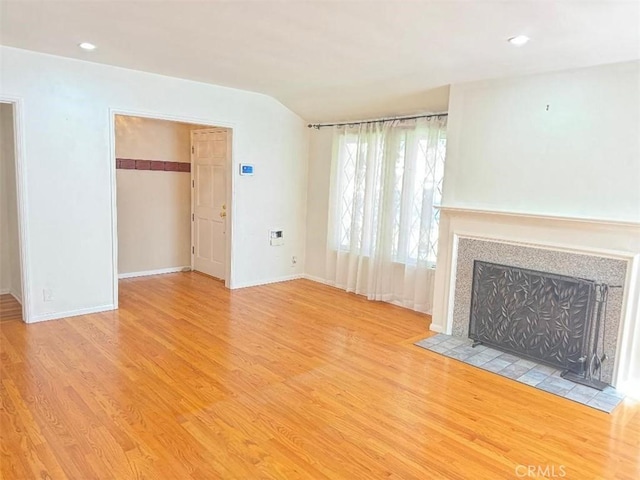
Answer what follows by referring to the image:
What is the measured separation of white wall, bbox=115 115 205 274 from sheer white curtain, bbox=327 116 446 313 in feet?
7.44

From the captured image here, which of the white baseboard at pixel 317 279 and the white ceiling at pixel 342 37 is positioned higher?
the white ceiling at pixel 342 37

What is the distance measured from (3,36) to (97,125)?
1.05 m

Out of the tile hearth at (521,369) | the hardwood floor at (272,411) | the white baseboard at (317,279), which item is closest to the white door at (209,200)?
the white baseboard at (317,279)

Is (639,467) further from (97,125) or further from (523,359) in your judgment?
(97,125)

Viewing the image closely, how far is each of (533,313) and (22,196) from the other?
14.7 feet

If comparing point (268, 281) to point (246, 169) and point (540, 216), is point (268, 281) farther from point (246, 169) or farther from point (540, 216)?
point (540, 216)

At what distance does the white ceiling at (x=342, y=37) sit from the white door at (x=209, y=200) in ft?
5.08

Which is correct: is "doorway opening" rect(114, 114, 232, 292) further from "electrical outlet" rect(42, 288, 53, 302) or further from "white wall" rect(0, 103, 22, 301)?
"electrical outlet" rect(42, 288, 53, 302)

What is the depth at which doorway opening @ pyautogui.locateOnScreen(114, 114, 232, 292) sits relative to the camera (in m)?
5.93

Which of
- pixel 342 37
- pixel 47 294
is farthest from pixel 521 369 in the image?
pixel 47 294

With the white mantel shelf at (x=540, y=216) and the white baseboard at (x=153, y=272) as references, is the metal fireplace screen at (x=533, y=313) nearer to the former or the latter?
the white mantel shelf at (x=540, y=216)

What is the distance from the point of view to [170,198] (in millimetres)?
6426

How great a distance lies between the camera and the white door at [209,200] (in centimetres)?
592

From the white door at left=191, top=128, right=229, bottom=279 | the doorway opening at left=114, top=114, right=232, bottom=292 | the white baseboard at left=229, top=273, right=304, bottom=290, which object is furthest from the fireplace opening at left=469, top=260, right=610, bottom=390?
the white door at left=191, top=128, right=229, bottom=279
